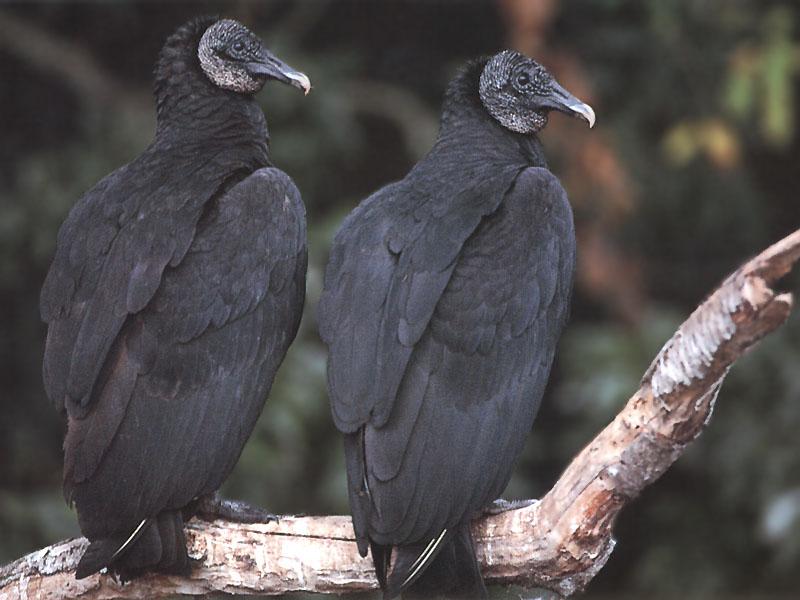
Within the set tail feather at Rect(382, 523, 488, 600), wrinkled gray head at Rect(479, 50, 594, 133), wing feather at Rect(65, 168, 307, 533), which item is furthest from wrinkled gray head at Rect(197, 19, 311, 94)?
tail feather at Rect(382, 523, 488, 600)

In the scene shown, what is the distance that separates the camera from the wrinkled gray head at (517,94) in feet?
11.8

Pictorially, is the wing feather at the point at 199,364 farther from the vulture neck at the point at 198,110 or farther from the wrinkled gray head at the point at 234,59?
the wrinkled gray head at the point at 234,59

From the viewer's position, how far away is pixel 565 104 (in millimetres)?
3592

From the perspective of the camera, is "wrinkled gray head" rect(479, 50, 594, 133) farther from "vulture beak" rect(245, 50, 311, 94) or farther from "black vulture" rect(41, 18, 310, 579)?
"black vulture" rect(41, 18, 310, 579)

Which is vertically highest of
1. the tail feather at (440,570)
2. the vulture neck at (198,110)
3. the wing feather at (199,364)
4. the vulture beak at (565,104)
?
the vulture beak at (565,104)

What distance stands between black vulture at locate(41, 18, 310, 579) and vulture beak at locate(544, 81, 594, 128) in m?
0.70

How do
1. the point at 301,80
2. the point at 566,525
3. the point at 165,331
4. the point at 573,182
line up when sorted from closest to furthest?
1. the point at 566,525
2. the point at 165,331
3. the point at 301,80
4. the point at 573,182

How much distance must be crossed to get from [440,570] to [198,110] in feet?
4.26

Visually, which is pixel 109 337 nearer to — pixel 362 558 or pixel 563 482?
pixel 362 558

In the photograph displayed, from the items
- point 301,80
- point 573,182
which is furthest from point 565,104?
point 573,182

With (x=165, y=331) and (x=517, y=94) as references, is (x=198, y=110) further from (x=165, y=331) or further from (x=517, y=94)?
(x=517, y=94)

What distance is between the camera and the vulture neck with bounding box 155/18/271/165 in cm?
356

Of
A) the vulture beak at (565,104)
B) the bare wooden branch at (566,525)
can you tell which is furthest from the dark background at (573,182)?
the bare wooden branch at (566,525)

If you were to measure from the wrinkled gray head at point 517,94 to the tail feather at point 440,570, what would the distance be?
107 cm
